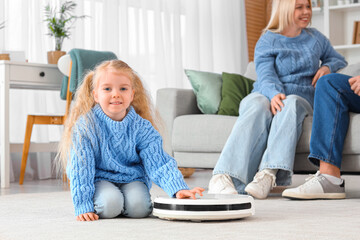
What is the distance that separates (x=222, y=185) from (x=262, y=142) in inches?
10.7

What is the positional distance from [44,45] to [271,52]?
1845mm

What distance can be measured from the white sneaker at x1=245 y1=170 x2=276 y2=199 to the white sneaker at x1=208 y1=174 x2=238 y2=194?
0.21ft

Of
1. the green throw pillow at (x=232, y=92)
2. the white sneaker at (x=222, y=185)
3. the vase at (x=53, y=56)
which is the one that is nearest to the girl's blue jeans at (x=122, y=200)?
the white sneaker at (x=222, y=185)

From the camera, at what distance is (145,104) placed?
1.84 m

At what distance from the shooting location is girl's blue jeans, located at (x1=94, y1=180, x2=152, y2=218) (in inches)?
63.2

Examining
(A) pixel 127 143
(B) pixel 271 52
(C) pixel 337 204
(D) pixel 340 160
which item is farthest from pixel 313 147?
(A) pixel 127 143

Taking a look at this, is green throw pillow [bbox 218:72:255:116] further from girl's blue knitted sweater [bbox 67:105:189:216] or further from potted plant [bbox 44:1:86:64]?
girl's blue knitted sweater [bbox 67:105:189:216]

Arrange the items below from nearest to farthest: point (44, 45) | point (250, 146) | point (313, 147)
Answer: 1. point (313, 147)
2. point (250, 146)
3. point (44, 45)

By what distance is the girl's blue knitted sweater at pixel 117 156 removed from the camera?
1.62 m

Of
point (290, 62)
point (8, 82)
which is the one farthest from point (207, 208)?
point (8, 82)

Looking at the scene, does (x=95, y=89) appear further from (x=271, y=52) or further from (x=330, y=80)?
(x=271, y=52)

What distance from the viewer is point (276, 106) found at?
231 cm

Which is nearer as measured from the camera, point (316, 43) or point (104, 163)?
point (104, 163)

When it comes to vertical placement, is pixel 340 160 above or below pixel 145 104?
below
